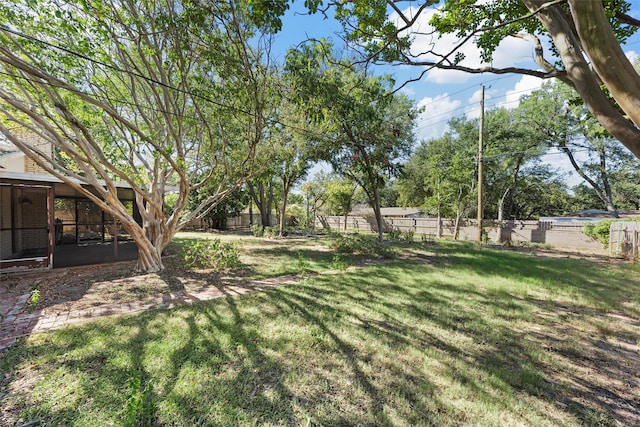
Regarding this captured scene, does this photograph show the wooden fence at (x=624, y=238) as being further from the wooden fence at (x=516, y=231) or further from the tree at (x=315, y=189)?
the tree at (x=315, y=189)

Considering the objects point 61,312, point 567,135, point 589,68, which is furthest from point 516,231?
point 61,312

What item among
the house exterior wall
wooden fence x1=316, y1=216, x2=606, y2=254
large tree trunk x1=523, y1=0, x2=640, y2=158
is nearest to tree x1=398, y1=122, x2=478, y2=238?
wooden fence x1=316, y1=216, x2=606, y2=254

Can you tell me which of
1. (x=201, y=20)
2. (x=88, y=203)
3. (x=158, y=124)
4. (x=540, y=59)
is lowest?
(x=88, y=203)

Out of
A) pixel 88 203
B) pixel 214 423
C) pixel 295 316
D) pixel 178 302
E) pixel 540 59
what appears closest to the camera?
pixel 214 423

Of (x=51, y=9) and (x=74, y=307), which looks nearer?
(x=74, y=307)

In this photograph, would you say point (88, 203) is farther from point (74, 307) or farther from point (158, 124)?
point (74, 307)

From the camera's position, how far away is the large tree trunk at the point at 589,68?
1888 millimetres

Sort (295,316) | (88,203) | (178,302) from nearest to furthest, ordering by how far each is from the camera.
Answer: (295,316), (178,302), (88,203)

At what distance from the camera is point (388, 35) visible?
409 centimetres

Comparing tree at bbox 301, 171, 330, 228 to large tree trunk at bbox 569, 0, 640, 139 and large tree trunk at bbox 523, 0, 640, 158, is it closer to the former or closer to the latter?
large tree trunk at bbox 523, 0, 640, 158

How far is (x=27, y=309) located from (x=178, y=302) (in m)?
2.09

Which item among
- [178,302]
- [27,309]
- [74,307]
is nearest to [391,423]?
[178,302]

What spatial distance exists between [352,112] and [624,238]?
460 inches

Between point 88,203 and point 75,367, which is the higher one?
point 88,203
